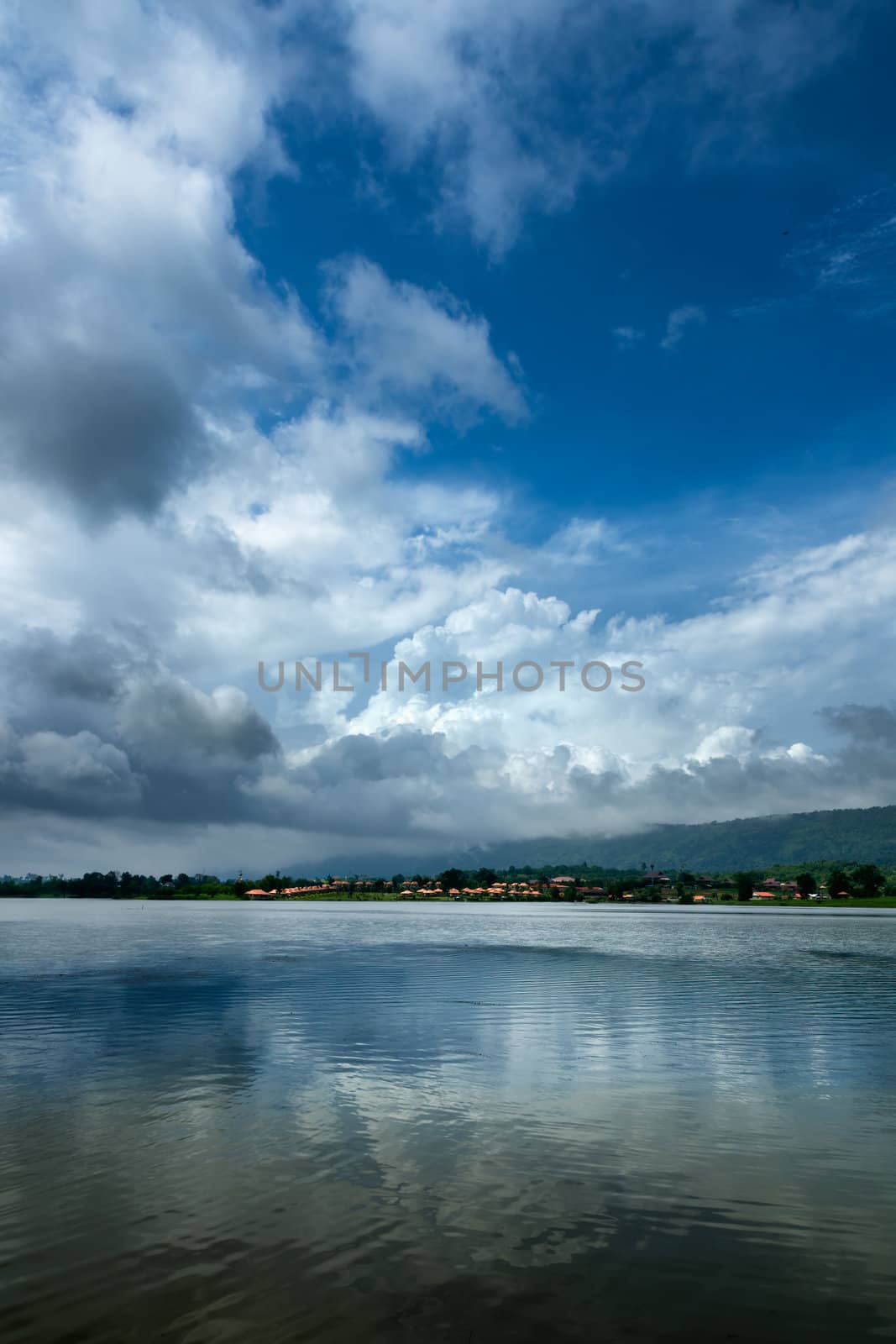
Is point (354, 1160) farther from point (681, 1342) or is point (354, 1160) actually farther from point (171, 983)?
point (171, 983)

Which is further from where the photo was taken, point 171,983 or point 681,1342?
point 171,983

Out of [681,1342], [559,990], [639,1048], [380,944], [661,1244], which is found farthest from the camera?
[380,944]

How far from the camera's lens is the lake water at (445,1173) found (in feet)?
39.5

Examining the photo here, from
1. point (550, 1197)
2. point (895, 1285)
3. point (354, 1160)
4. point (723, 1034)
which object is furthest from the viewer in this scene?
point (723, 1034)

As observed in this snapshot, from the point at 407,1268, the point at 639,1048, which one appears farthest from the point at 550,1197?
the point at 639,1048

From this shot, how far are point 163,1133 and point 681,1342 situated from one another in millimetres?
13202

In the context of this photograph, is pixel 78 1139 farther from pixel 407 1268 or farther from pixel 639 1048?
pixel 639 1048

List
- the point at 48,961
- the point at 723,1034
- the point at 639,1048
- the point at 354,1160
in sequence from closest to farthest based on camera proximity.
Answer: the point at 354,1160 → the point at 639,1048 → the point at 723,1034 → the point at 48,961

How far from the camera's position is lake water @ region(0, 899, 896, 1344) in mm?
12031

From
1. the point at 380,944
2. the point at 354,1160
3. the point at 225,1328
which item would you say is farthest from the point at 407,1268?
the point at 380,944

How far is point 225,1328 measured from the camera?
37.1ft

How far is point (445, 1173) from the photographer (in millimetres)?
17531

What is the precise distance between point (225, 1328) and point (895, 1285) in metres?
9.61

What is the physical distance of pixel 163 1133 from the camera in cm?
2006
